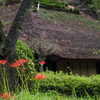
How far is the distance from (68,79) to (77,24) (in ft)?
22.7

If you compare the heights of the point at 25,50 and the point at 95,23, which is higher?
the point at 25,50

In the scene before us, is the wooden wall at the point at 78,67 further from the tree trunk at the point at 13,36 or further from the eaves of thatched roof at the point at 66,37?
the tree trunk at the point at 13,36

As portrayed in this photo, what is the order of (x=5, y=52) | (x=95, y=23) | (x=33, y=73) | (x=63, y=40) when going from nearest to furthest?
1. (x=5, y=52)
2. (x=33, y=73)
3. (x=63, y=40)
4. (x=95, y=23)

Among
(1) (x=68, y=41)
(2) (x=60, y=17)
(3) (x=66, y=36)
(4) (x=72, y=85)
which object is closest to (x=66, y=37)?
(3) (x=66, y=36)

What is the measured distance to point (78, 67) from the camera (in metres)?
9.68

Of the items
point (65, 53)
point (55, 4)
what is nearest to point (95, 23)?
point (55, 4)

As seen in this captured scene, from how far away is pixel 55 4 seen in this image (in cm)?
1245

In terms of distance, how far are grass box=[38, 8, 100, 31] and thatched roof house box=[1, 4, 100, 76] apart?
0.45 m

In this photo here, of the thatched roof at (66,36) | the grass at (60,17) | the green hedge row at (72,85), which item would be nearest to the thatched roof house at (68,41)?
the thatched roof at (66,36)

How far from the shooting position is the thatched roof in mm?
8258

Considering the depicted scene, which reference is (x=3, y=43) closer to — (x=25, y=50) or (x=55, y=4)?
(x=25, y=50)

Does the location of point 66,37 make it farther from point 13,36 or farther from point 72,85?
point 13,36

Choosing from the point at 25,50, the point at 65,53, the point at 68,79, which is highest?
the point at 25,50

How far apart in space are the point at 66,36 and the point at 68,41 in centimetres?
46
